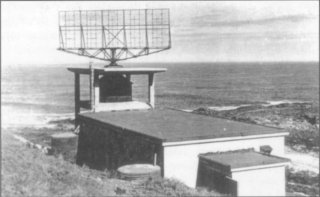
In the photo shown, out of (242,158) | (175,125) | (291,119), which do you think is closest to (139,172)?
(242,158)

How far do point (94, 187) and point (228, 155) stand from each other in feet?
16.6

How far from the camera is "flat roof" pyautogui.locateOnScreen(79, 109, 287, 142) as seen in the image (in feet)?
42.8

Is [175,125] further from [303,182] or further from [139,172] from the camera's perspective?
[303,182]

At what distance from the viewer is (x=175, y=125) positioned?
49.2 feet

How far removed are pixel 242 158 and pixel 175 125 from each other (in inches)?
128

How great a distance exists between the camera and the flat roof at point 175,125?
1304cm

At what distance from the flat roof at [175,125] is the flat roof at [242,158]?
0.57 meters

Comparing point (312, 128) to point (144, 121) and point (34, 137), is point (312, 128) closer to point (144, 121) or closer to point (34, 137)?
point (34, 137)

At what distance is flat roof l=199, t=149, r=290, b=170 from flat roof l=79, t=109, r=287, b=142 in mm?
570

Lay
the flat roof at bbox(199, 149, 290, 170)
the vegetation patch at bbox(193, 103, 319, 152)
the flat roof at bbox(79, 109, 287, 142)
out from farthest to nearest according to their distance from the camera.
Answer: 1. the vegetation patch at bbox(193, 103, 319, 152)
2. the flat roof at bbox(79, 109, 287, 142)
3. the flat roof at bbox(199, 149, 290, 170)

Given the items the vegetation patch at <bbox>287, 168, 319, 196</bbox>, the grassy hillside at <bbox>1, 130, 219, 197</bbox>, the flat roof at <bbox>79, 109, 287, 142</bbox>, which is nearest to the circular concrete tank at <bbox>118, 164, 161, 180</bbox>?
the grassy hillside at <bbox>1, 130, 219, 197</bbox>

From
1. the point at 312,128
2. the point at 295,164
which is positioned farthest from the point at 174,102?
the point at 295,164

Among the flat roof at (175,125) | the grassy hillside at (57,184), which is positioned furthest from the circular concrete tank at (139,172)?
the flat roof at (175,125)

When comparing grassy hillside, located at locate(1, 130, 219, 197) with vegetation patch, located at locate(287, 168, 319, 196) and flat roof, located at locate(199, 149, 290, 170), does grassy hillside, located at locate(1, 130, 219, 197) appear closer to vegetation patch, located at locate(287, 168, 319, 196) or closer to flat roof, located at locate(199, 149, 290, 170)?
flat roof, located at locate(199, 149, 290, 170)
